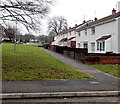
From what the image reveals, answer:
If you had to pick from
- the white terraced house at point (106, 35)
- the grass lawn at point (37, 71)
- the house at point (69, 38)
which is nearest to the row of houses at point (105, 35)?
the white terraced house at point (106, 35)

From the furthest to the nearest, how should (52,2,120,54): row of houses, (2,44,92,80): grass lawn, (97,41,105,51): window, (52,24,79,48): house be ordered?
(52,24,79,48): house
(97,41,105,51): window
(52,2,120,54): row of houses
(2,44,92,80): grass lawn

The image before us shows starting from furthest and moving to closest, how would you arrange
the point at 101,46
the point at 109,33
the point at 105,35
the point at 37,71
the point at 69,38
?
the point at 69,38 → the point at 101,46 → the point at 105,35 → the point at 109,33 → the point at 37,71

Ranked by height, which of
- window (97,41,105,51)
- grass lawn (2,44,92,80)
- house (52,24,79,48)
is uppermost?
house (52,24,79,48)

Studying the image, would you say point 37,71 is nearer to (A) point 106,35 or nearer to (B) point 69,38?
(A) point 106,35

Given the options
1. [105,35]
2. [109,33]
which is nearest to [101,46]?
[105,35]

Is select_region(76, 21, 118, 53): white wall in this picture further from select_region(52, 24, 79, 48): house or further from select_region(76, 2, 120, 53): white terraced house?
select_region(52, 24, 79, 48): house

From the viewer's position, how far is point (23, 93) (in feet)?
18.6

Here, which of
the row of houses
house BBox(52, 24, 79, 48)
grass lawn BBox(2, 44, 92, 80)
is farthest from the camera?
house BBox(52, 24, 79, 48)

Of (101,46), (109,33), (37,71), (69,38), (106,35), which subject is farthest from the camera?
(69,38)

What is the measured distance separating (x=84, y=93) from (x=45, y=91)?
1.52 m

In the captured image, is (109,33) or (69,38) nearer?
(109,33)

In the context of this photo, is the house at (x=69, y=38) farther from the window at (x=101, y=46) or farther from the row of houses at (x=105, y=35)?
the window at (x=101, y=46)

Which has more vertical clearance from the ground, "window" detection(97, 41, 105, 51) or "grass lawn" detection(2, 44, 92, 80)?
"window" detection(97, 41, 105, 51)

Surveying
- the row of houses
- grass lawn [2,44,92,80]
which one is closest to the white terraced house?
the row of houses
